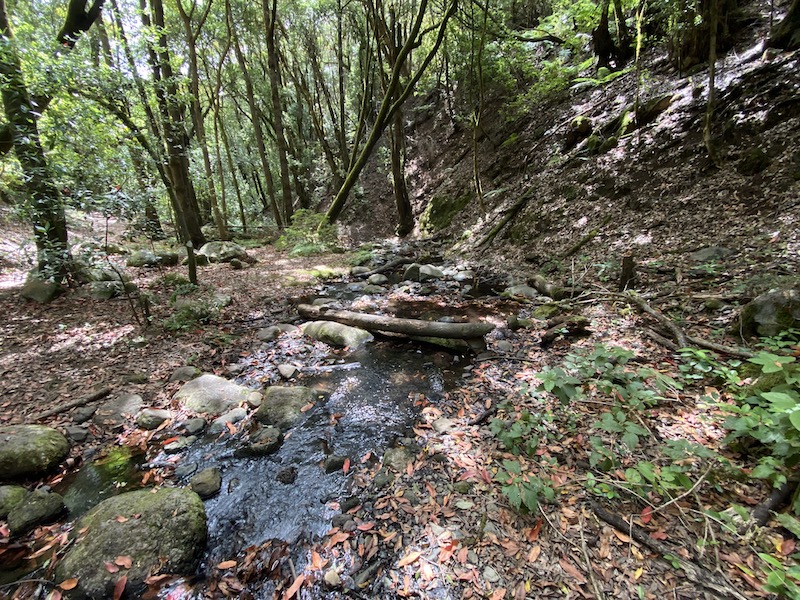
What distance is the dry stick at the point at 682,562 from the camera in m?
1.89

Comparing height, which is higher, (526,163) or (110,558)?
(526,163)

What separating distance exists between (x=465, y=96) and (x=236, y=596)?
18.9m

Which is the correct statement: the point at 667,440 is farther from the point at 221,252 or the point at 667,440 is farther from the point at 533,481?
the point at 221,252

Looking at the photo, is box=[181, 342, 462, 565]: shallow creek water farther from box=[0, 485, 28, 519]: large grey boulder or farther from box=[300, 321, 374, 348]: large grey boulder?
box=[0, 485, 28, 519]: large grey boulder

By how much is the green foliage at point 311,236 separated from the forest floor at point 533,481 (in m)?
8.45

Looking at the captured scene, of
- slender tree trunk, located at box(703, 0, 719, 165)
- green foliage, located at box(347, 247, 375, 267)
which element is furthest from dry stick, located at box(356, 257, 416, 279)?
slender tree trunk, located at box(703, 0, 719, 165)

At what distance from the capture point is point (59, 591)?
233 centimetres

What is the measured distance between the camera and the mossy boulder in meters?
13.7

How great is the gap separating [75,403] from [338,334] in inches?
138

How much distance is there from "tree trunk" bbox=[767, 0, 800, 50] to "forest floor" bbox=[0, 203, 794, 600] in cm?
564

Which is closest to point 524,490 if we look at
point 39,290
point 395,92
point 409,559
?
point 409,559

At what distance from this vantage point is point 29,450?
10.9 ft

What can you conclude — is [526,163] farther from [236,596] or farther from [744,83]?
[236,596]

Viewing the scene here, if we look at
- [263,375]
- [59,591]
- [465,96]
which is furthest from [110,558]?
[465,96]
